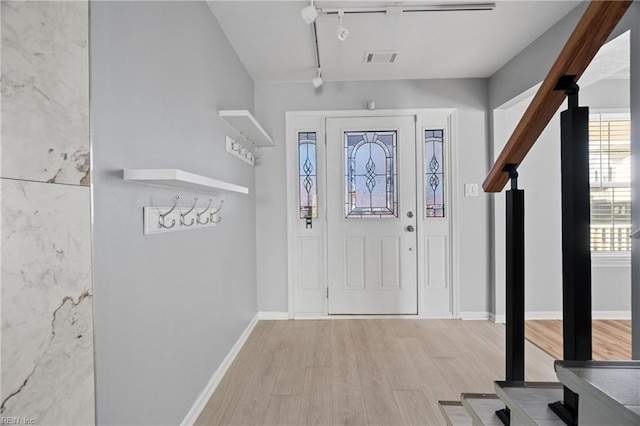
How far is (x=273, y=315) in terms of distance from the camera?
352 centimetres

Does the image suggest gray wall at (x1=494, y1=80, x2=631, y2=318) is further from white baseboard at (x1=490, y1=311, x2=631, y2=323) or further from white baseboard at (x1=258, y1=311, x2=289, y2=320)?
white baseboard at (x1=258, y1=311, x2=289, y2=320)

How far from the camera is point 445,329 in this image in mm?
3176

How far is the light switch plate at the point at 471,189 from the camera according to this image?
3434 millimetres

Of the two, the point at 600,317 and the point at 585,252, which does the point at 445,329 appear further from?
the point at 585,252

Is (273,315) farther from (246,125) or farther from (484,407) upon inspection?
(484,407)

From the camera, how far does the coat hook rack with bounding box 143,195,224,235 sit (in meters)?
1.44

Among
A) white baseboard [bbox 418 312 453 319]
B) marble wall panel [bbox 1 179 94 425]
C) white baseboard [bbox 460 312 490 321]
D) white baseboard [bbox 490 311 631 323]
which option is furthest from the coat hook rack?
white baseboard [bbox 490 311 631 323]

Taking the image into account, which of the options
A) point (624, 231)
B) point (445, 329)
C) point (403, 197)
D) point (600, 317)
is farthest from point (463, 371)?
point (624, 231)

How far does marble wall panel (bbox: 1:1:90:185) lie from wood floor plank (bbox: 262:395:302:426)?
154cm

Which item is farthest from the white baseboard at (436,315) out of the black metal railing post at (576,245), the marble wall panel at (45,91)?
the marble wall panel at (45,91)

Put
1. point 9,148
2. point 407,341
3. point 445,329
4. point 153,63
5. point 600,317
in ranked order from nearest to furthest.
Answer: point 9,148 → point 153,63 → point 407,341 → point 445,329 → point 600,317

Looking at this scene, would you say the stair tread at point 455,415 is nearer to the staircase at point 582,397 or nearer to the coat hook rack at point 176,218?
the staircase at point 582,397

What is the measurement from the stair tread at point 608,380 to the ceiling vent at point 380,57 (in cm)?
266

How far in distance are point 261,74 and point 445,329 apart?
10.1 feet
